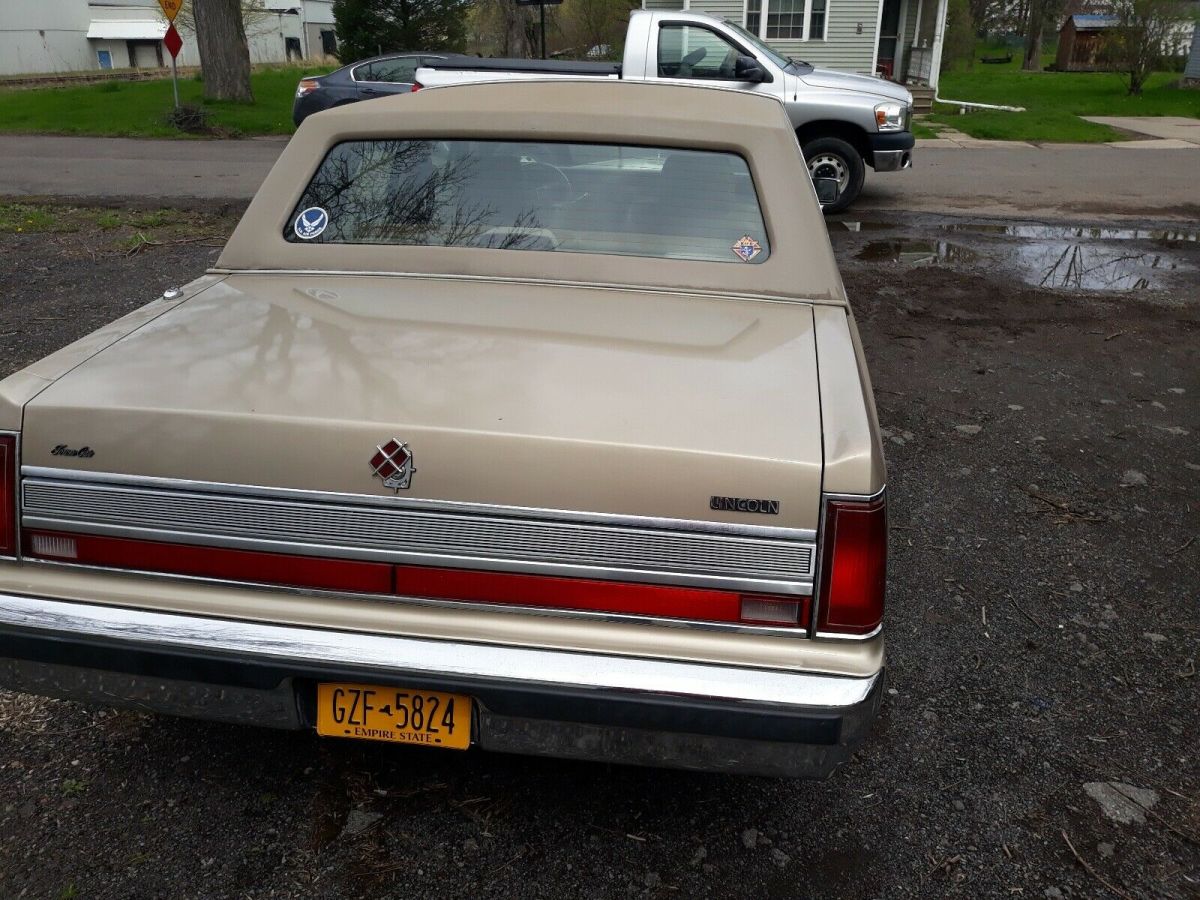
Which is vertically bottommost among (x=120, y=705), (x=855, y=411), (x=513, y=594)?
(x=120, y=705)

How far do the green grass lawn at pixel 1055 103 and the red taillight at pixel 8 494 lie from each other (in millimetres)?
18529

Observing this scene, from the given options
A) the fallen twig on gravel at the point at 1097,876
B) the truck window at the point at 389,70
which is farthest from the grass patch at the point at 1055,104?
the fallen twig on gravel at the point at 1097,876

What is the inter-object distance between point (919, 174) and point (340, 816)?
1286cm

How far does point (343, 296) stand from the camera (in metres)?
2.93

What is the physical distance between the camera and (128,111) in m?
21.1

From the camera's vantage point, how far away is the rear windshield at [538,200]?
128 inches

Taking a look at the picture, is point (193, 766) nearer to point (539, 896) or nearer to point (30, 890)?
point (30, 890)

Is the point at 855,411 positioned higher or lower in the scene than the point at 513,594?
higher

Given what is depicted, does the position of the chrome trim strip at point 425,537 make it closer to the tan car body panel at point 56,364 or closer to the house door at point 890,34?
the tan car body panel at point 56,364

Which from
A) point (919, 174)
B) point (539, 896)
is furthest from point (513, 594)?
point (919, 174)

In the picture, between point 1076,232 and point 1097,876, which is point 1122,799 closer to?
point 1097,876

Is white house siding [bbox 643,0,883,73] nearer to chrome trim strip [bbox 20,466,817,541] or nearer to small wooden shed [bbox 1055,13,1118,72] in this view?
chrome trim strip [bbox 20,466,817,541]

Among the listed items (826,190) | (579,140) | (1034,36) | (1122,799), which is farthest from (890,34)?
(1122,799)

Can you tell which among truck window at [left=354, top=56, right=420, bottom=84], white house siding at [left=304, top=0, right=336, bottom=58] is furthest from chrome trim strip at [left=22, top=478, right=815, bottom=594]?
white house siding at [left=304, top=0, right=336, bottom=58]
